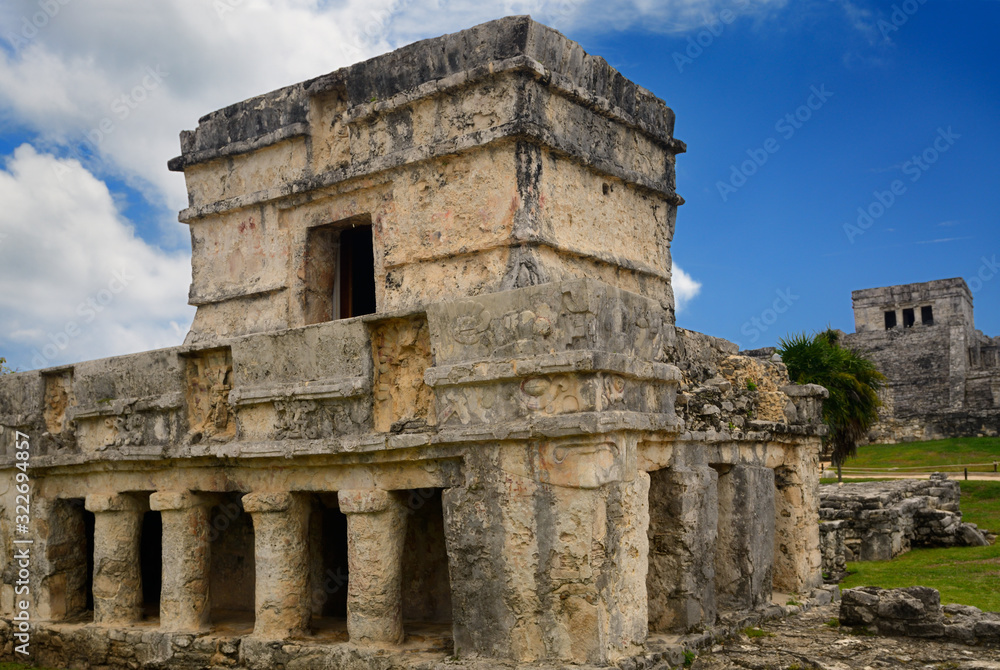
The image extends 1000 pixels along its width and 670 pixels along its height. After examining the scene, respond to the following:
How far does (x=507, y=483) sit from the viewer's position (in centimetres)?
568

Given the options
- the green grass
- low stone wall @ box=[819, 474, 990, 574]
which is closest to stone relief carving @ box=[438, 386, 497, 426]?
low stone wall @ box=[819, 474, 990, 574]

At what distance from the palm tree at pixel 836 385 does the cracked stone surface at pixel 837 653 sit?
33.7 ft

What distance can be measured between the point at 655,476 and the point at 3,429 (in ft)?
20.9

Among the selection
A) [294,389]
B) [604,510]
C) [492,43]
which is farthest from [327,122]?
[604,510]

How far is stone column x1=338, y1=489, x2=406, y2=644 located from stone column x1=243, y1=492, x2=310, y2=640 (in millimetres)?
633

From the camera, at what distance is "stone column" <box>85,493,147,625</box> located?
7.77 metres

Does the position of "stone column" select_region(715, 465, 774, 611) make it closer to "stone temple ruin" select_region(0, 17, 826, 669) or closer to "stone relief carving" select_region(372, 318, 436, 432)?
"stone temple ruin" select_region(0, 17, 826, 669)

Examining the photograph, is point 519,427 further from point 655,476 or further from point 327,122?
point 327,122

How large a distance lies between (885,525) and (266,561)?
10249 millimetres

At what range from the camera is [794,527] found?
29.0 feet

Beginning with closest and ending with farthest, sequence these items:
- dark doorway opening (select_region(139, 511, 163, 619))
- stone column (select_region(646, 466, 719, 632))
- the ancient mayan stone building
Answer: stone column (select_region(646, 466, 719, 632)) → dark doorway opening (select_region(139, 511, 163, 619)) → the ancient mayan stone building

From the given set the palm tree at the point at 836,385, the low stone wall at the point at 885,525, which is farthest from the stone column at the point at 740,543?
the palm tree at the point at 836,385

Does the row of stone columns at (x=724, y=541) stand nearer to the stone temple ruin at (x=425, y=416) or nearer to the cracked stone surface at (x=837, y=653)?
the stone temple ruin at (x=425, y=416)

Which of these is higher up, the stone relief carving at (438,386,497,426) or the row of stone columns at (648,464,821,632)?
the stone relief carving at (438,386,497,426)
